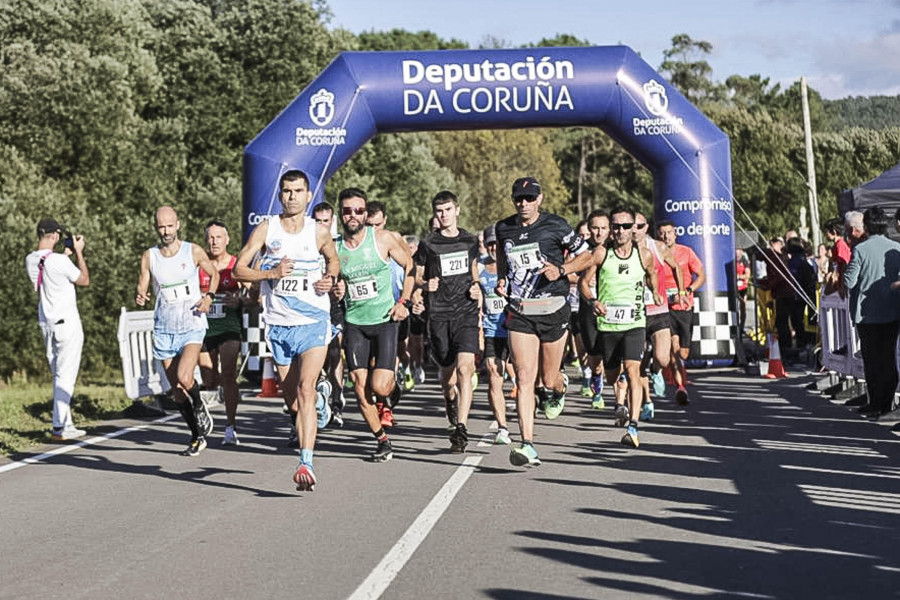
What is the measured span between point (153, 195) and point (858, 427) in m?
30.1

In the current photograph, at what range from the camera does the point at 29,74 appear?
37.5 m

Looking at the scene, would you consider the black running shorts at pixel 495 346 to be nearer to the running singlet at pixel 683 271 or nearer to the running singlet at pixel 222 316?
the running singlet at pixel 222 316

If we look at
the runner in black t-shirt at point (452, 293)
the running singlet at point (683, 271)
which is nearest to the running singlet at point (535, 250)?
the runner in black t-shirt at point (452, 293)

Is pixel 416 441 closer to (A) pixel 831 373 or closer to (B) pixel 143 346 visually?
(B) pixel 143 346

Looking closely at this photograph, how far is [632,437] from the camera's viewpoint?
12141 mm

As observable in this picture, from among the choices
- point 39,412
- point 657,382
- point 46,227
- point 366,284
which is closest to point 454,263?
point 366,284

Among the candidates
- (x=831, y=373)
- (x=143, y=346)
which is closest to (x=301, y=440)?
(x=143, y=346)

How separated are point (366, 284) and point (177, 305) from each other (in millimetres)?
1703

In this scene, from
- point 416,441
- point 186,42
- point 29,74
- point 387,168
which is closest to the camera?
point 416,441

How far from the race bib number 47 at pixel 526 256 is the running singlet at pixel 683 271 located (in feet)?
16.8

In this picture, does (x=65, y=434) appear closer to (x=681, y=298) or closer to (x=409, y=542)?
(x=681, y=298)

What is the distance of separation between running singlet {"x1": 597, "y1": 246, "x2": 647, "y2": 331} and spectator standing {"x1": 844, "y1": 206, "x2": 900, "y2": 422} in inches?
94.9

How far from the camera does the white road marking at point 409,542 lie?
662cm

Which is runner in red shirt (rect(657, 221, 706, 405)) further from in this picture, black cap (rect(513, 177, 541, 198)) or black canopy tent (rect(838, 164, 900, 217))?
black cap (rect(513, 177, 541, 198))
